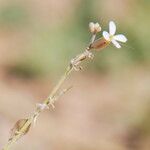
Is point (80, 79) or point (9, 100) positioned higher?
point (80, 79)

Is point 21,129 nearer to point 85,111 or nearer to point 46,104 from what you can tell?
point 46,104

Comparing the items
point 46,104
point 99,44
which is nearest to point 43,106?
point 46,104

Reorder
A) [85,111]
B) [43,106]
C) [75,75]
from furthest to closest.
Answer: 1. [75,75]
2. [85,111]
3. [43,106]

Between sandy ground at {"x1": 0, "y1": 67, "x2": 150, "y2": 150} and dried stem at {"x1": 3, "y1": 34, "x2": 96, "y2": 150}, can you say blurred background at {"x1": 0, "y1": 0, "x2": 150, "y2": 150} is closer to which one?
sandy ground at {"x1": 0, "y1": 67, "x2": 150, "y2": 150}

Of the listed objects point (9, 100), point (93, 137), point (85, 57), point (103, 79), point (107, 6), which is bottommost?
point (85, 57)

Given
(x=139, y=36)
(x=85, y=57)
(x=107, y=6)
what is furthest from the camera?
(x=107, y=6)

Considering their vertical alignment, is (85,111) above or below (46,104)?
above

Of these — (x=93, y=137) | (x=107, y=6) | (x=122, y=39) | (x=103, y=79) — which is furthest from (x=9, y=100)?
(x=122, y=39)

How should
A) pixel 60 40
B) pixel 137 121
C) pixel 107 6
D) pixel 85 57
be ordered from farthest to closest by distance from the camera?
pixel 107 6 < pixel 60 40 < pixel 137 121 < pixel 85 57

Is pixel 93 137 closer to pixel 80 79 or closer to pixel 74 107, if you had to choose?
pixel 74 107
